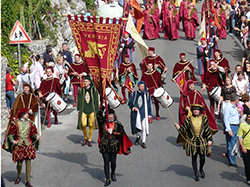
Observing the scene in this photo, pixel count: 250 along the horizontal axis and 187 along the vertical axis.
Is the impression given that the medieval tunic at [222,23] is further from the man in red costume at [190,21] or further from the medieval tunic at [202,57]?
the medieval tunic at [202,57]

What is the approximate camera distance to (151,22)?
2552cm

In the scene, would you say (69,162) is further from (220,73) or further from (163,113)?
(220,73)

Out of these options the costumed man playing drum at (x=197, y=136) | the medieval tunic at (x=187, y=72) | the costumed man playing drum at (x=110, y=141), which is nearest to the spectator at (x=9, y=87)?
the costumed man playing drum at (x=110, y=141)

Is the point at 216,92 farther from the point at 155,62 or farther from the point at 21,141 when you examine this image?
the point at 21,141

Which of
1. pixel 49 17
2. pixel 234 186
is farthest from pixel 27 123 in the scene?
pixel 49 17

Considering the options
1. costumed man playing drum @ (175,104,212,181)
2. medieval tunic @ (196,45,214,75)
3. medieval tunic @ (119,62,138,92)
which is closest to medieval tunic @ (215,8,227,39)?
medieval tunic @ (196,45,214,75)

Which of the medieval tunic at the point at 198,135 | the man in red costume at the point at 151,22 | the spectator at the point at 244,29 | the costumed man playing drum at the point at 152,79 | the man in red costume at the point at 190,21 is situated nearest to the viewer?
the medieval tunic at the point at 198,135

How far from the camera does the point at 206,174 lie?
1054 centimetres

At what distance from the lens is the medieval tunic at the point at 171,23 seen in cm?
2552

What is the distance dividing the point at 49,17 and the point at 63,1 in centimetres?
209

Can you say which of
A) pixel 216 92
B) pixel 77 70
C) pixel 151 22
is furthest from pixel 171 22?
pixel 216 92

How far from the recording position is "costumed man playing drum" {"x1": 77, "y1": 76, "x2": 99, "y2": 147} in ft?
39.5

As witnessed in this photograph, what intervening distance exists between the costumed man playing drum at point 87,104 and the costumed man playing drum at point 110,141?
190 centimetres

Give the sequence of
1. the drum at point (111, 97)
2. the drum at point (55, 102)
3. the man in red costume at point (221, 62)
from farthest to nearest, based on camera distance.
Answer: the man in red costume at point (221, 62), the drum at point (111, 97), the drum at point (55, 102)
